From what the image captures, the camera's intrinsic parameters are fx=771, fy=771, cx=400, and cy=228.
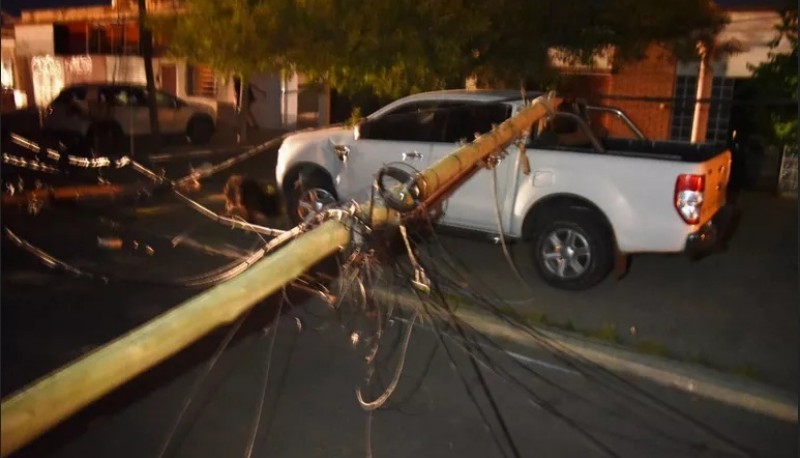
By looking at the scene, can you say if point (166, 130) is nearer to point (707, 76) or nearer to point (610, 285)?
point (707, 76)

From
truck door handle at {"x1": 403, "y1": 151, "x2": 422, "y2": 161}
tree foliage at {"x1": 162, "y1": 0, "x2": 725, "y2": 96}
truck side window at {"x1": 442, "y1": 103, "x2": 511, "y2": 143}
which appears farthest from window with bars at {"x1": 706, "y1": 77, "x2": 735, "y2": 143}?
truck door handle at {"x1": 403, "y1": 151, "x2": 422, "y2": 161}

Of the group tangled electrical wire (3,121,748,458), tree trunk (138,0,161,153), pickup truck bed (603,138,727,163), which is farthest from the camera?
tree trunk (138,0,161,153)

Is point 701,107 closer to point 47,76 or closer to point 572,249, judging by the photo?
point 572,249

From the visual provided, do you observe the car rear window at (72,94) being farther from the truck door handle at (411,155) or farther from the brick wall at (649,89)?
the truck door handle at (411,155)

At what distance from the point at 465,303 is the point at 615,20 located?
5.18 metres

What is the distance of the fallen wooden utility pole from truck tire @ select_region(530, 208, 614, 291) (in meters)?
3.94

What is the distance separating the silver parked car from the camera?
1705 cm

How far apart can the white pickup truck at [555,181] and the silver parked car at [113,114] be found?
380 inches

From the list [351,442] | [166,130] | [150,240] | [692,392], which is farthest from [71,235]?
[166,130]

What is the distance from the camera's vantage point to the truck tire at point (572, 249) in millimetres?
7180

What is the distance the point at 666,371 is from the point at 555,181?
219 cm

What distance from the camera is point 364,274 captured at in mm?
4293

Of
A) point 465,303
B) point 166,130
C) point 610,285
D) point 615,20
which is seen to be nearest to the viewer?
point 465,303

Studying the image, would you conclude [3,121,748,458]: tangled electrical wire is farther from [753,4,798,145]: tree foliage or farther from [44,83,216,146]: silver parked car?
[44,83,216,146]: silver parked car
